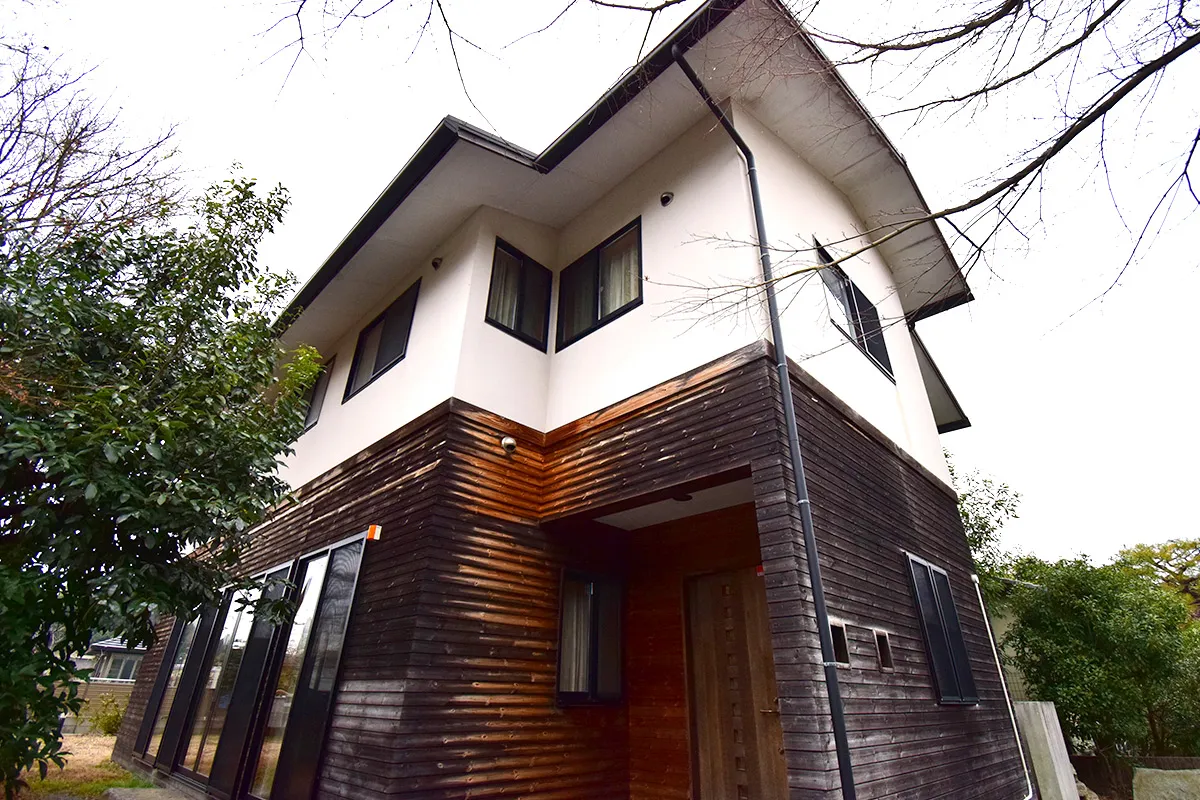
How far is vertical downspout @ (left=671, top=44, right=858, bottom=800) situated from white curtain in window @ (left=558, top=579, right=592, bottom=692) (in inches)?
87.9

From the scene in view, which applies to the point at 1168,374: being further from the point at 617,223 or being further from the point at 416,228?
the point at 416,228

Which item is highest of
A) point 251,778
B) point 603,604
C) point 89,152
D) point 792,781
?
point 89,152

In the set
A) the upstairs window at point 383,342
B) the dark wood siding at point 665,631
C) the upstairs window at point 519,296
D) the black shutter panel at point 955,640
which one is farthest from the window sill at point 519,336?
the black shutter panel at point 955,640

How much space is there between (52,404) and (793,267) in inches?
204

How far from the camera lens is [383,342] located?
6.77 metres

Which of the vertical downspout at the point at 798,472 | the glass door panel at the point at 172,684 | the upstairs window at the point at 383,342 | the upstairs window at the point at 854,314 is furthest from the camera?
the glass door panel at the point at 172,684

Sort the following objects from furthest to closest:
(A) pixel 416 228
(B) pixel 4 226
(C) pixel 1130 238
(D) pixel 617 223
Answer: (A) pixel 416 228
(D) pixel 617 223
(B) pixel 4 226
(C) pixel 1130 238

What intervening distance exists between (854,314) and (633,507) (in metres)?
3.13

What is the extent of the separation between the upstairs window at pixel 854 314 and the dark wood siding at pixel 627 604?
3.32 ft

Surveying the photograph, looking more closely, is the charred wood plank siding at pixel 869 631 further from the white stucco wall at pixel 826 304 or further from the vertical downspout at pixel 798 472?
the white stucco wall at pixel 826 304

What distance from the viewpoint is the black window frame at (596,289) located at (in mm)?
5121

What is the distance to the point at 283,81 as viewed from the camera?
2.15m

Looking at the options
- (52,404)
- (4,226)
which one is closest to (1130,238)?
(52,404)

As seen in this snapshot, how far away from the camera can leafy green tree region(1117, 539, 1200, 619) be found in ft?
52.7
